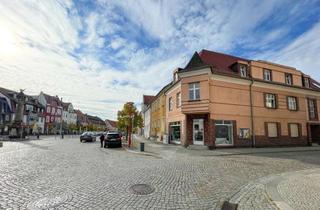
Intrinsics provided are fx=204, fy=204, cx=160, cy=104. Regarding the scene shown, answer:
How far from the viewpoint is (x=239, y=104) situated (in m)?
22.2

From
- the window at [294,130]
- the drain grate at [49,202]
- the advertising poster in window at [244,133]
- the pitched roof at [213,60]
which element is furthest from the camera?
the window at [294,130]

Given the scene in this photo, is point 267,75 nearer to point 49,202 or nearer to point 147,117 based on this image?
point 49,202

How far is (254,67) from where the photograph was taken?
23.8m

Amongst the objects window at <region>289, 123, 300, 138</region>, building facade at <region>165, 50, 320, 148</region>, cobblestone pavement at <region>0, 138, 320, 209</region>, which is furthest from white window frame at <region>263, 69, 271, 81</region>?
cobblestone pavement at <region>0, 138, 320, 209</region>

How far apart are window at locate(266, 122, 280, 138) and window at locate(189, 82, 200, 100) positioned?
9448 mm

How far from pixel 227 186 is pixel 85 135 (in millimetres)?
30101

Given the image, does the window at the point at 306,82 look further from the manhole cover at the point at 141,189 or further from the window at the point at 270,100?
the manhole cover at the point at 141,189

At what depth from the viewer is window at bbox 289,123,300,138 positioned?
25109 millimetres

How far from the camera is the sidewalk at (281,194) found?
532cm

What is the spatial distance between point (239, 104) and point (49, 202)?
67.6ft

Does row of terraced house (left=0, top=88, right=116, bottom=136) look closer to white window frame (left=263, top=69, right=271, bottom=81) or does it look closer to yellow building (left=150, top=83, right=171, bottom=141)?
yellow building (left=150, top=83, right=171, bottom=141)

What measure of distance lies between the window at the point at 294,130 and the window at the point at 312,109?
3.37 metres

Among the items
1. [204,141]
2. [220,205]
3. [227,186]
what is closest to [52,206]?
[220,205]

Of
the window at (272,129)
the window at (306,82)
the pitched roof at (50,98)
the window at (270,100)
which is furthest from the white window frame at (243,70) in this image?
the pitched roof at (50,98)
